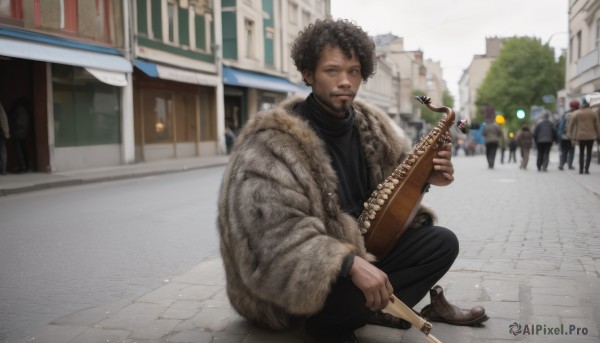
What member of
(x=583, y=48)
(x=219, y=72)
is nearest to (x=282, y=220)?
(x=219, y=72)

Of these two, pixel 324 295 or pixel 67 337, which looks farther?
pixel 67 337

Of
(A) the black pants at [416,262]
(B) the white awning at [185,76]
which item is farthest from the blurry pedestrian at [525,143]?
(A) the black pants at [416,262]

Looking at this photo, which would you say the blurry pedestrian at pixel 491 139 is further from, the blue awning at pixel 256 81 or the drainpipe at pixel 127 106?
the blue awning at pixel 256 81

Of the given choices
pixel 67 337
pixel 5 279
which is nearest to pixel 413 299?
pixel 67 337

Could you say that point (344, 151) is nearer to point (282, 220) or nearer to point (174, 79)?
point (282, 220)

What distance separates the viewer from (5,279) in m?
4.40

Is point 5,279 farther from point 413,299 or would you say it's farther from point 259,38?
point 259,38

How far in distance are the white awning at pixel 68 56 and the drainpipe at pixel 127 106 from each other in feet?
2.00

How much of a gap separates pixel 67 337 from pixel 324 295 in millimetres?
1663

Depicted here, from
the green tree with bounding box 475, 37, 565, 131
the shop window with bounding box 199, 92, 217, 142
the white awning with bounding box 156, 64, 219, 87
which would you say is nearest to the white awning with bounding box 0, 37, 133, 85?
the white awning with bounding box 156, 64, 219, 87

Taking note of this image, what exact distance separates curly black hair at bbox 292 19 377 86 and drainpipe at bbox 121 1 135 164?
16.2 meters

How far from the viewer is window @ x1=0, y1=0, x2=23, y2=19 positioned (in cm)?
1353

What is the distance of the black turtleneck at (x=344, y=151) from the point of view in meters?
2.83

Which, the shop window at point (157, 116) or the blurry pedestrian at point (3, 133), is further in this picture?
the shop window at point (157, 116)
